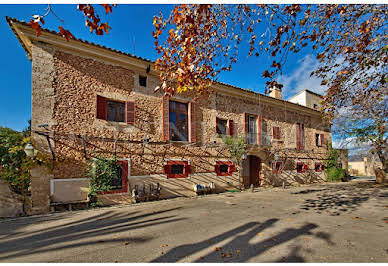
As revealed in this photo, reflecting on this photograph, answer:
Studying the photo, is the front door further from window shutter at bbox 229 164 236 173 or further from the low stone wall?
the low stone wall

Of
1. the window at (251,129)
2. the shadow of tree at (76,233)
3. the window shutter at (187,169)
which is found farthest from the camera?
the window at (251,129)

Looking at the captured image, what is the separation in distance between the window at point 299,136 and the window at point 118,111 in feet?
42.8

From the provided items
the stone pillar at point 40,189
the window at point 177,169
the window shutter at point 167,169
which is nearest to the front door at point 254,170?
the window at point 177,169

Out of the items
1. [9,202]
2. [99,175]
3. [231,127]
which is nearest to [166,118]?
[99,175]

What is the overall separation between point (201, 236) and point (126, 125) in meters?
5.96

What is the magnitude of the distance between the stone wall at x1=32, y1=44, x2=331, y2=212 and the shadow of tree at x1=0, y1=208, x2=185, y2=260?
2425 millimetres

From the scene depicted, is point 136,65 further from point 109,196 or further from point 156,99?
point 109,196

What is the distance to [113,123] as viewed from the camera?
27.1 feet

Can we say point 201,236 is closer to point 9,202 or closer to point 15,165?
point 9,202

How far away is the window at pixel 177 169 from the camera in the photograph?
9.27 m

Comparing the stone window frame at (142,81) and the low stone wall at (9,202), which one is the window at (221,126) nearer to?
the stone window frame at (142,81)

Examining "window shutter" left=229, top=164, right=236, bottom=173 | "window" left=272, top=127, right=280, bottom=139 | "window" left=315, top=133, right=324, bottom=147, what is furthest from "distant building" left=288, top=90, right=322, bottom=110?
"window shutter" left=229, top=164, right=236, bottom=173

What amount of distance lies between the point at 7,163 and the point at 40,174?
1250 millimetres

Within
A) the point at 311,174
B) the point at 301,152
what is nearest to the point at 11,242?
the point at 301,152
